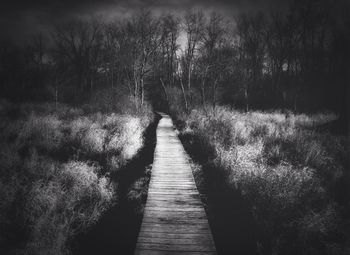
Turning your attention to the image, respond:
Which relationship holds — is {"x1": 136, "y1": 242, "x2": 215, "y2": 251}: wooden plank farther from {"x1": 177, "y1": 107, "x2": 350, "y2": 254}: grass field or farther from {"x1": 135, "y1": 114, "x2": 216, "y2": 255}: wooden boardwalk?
{"x1": 177, "y1": 107, "x2": 350, "y2": 254}: grass field

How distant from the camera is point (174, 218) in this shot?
15.8 ft

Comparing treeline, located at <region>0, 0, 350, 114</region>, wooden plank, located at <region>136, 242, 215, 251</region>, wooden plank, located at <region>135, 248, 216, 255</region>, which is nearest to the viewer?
wooden plank, located at <region>135, 248, 216, 255</region>

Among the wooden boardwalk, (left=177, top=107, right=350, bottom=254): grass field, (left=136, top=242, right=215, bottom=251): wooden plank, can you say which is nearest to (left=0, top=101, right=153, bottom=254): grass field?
the wooden boardwalk

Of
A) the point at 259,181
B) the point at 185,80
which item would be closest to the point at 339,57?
the point at 185,80

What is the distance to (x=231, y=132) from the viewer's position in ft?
36.5

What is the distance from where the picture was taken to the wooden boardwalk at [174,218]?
3.89 metres

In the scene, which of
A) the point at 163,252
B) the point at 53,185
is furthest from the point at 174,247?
the point at 53,185

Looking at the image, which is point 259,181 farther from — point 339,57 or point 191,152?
point 339,57

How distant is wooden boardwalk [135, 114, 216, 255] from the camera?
3.89 metres

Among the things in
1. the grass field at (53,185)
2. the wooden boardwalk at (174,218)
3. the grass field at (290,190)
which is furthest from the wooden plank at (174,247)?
the grass field at (53,185)

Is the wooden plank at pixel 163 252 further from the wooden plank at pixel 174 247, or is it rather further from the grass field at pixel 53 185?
the grass field at pixel 53 185

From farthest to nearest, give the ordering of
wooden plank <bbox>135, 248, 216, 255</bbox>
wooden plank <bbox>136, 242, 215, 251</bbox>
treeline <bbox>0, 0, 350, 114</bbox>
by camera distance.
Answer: treeline <bbox>0, 0, 350, 114</bbox> < wooden plank <bbox>136, 242, 215, 251</bbox> < wooden plank <bbox>135, 248, 216, 255</bbox>

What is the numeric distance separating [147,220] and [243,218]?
2130mm

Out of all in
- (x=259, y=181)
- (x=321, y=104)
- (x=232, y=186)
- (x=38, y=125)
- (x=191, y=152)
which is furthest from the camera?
(x=321, y=104)
